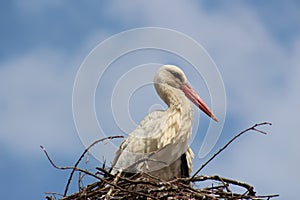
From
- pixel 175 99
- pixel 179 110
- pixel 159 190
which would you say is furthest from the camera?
pixel 175 99

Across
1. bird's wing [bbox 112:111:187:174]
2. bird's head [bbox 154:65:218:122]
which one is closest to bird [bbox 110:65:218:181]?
bird's wing [bbox 112:111:187:174]

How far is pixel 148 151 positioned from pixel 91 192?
0.96m

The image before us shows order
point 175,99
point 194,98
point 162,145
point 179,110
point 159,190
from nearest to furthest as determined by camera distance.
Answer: point 159,190 < point 162,145 < point 179,110 < point 175,99 < point 194,98

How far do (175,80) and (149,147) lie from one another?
31.2 inches

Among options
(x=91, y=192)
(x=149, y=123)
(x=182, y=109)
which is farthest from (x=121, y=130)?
(x=91, y=192)

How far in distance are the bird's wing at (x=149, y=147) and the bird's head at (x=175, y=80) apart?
48 cm

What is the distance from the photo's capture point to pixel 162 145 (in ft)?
15.5

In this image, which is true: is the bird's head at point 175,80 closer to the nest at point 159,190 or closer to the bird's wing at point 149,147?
the bird's wing at point 149,147

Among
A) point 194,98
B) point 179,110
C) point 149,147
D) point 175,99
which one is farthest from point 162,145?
point 194,98

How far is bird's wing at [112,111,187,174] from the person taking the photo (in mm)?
4707

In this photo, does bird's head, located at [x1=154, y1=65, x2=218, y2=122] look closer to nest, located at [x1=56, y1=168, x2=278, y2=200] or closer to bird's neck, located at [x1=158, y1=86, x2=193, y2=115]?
bird's neck, located at [x1=158, y1=86, x2=193, y2=115]

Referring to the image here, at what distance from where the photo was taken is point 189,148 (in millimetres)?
5012

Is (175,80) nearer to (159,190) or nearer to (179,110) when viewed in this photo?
(179,110)

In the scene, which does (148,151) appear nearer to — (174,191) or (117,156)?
(117,156)
